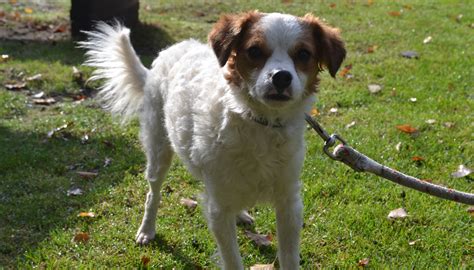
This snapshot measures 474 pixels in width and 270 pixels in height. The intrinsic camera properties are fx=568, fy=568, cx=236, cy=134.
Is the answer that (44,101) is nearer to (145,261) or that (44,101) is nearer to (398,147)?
(145,261)

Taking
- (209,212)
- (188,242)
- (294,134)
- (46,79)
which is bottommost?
(46,79)

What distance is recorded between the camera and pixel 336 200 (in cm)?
439

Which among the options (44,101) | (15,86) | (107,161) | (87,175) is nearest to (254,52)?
(87,175)

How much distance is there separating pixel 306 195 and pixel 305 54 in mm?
1708

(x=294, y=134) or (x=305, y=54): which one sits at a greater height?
(x=305, y=54)

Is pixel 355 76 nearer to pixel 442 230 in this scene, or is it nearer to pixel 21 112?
pixel 442 230

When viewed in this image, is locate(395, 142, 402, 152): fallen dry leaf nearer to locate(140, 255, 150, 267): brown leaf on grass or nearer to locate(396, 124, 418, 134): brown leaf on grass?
locate(396, 124, 418, 134): brown leaf on grass

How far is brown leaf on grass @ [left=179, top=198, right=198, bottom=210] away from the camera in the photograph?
442 centimetres

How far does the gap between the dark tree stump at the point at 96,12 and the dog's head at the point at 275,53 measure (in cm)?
542

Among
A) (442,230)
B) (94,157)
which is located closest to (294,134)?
(442,230)

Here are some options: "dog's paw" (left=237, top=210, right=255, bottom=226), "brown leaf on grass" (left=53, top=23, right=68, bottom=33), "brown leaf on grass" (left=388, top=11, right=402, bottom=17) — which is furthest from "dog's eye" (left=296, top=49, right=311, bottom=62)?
"brown leaf on grass" (left=388, top=11, right=402, bottom=17)

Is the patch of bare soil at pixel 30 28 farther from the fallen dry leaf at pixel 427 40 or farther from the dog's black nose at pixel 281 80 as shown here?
the dog's black nose at pixel 281 80

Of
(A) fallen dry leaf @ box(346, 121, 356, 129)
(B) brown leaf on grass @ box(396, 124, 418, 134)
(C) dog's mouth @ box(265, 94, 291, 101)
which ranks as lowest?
(A) fallen dry leaf @ box(346, 121, 356, 129)

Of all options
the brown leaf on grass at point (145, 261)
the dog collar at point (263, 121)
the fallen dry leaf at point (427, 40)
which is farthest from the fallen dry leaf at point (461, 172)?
the fallen dry leaf at point (427, 40)
